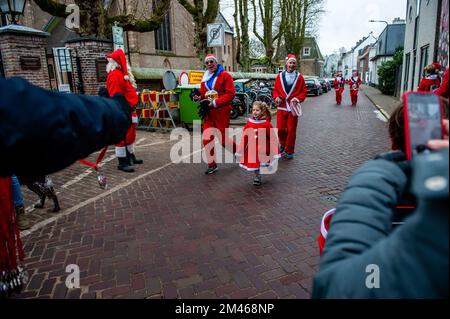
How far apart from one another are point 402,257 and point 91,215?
4.31m

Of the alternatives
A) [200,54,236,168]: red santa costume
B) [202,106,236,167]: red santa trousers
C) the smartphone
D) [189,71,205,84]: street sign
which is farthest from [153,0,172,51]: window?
the smartphone

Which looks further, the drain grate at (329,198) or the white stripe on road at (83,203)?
the drain grate at (329,198)

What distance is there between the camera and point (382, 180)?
3.20ft

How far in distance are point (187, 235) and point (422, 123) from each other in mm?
3077

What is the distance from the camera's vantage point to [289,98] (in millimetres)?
7195

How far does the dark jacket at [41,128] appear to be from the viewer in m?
0.99

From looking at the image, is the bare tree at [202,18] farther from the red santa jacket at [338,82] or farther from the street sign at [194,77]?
the red santa jacket at [338,82]

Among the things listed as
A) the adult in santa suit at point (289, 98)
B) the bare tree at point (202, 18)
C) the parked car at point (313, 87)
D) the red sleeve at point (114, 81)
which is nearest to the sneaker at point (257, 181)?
the adult in santa suit at point (289, 98)

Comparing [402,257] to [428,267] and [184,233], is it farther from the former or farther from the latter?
[184,233]

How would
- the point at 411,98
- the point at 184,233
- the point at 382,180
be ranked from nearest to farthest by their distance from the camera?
1. the point at 382,180
2. the point at 411,98
3. the point at 184,233

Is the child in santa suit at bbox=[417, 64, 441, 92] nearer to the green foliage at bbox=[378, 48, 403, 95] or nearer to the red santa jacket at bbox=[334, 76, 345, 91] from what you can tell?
the red santa jacket at bbox=[334, 76, 345, 91]

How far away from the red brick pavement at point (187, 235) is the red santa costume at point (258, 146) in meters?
0.37
